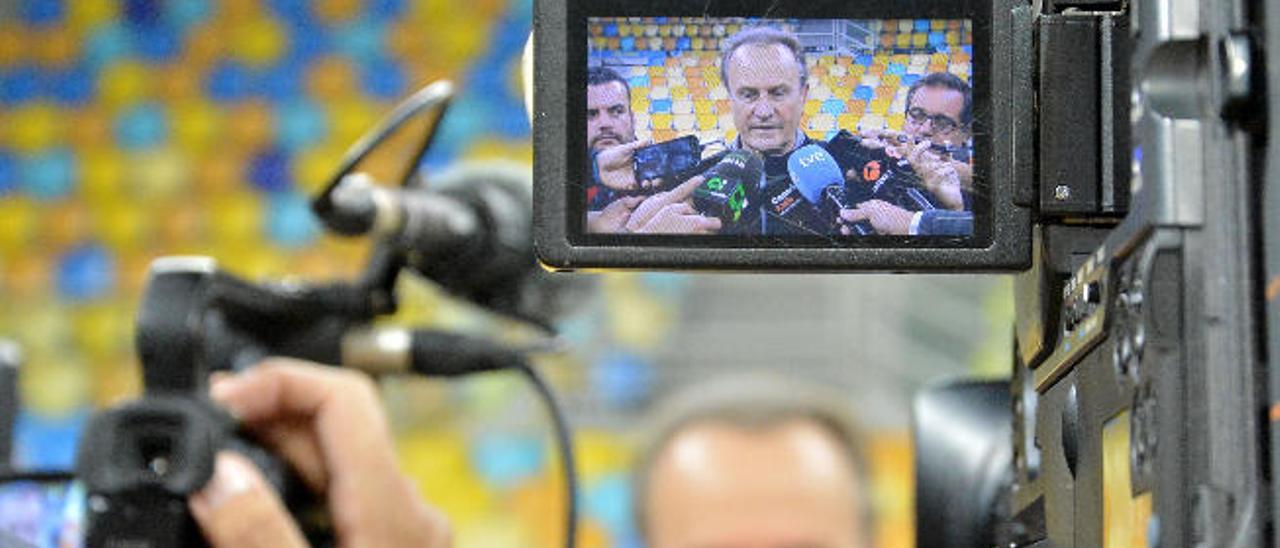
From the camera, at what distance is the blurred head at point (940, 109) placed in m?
0.60

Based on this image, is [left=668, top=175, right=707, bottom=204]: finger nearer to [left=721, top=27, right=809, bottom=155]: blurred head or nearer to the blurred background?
[left=721, top=27, right=809, bottom=155]: blurred head

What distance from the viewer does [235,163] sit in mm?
Answer: 3482

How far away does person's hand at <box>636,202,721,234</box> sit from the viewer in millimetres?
606

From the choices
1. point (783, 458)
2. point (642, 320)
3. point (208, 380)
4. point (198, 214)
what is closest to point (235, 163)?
point (198, 214)

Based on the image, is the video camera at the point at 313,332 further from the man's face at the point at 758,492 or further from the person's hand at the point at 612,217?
the man's face at the point at 758,492

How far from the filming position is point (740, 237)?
1.98 ft

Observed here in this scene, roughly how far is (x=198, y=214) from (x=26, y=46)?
1.47 feet

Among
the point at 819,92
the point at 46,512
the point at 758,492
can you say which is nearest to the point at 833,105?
the point at 819,92

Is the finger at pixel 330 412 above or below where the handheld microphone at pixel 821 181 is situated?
below

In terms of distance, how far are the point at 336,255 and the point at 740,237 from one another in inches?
111

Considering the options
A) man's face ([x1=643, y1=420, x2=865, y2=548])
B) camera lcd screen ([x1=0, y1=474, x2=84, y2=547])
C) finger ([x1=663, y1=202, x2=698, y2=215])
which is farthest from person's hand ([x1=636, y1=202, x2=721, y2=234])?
man's face ([x1=643, y1=420, x2=865, y2=548])

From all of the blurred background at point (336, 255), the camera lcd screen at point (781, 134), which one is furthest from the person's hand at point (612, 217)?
the blurred background at point (336, 255)

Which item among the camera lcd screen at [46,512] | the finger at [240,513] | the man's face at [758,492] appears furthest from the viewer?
the man's face at [758,492]

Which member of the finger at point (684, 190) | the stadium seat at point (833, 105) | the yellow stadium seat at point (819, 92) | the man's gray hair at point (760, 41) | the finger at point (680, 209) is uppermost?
the man's gray hair at point (760, 41)
